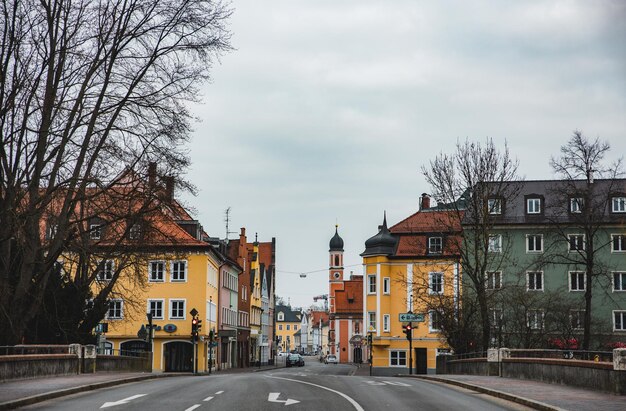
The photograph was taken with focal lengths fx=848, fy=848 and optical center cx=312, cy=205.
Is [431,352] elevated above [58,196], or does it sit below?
below

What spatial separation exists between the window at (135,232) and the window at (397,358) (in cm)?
4830

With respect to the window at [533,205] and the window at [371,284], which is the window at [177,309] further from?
the window at [533,205]

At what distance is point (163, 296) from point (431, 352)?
25.3 meters

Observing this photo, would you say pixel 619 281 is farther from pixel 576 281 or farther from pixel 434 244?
pixel 434 244

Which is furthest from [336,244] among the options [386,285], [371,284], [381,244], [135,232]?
[135,232]

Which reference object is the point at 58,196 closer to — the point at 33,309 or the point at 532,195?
the point at 33,309

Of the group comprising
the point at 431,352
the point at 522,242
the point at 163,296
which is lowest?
the point at 431,352

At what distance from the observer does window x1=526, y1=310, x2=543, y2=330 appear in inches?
2119

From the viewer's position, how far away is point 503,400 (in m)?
21.2

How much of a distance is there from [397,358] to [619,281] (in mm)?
20985

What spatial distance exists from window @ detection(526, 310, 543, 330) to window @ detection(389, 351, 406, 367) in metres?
22.3

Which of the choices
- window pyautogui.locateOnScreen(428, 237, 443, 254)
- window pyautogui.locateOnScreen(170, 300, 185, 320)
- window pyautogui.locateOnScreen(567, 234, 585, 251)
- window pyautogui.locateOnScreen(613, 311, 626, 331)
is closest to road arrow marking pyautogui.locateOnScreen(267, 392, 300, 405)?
window pyautogui.locateOnScreen(567, 234, 585, 251)

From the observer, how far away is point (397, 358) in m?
78.5

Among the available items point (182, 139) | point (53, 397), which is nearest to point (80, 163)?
point (182, 139)
